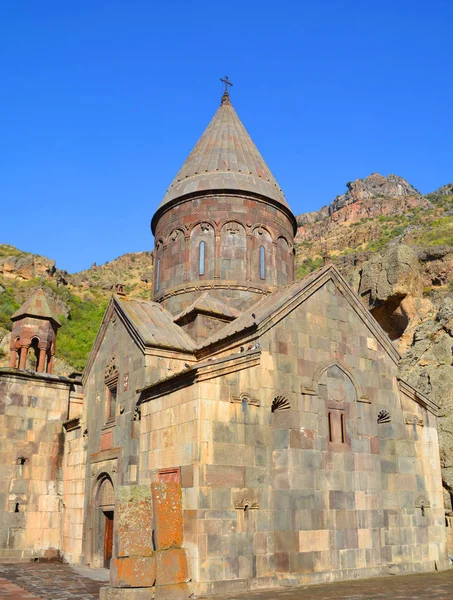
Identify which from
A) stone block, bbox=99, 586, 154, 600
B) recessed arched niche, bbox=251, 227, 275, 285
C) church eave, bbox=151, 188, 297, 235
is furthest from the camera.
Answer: church eave, bbox=151, 188, 297, 235

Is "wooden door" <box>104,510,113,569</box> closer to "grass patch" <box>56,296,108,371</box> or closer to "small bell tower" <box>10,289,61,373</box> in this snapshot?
"small bell tower" <box>10,289,61,373</box>

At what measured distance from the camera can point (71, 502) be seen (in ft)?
44.5

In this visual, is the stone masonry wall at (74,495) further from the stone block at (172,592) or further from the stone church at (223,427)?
the stone block at (172,592)

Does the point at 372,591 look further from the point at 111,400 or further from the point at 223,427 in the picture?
the point at 111,400

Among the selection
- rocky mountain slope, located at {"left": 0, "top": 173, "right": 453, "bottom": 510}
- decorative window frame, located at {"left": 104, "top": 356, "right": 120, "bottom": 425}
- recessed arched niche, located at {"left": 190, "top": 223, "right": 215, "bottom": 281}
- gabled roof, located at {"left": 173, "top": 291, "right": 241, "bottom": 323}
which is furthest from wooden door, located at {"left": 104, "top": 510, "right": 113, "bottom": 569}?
rocky mountain slope, located at {"left": 0, "top": 173, "right": 453, "bottom": 510}

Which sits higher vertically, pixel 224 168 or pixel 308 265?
pixel 308 265

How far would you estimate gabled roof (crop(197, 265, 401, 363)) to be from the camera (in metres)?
10.3

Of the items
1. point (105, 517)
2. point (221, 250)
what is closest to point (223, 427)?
point (105, 517)

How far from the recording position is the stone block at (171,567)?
7668 millimetres

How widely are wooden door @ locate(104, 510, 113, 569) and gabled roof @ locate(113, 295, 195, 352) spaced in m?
3.75

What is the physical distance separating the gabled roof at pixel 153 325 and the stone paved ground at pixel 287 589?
4504 millimetres

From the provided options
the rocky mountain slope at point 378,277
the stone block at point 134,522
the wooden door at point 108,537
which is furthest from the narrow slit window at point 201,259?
the stone block at point 134,522

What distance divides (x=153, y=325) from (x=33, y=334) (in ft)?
16.6

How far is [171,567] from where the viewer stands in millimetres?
7723
